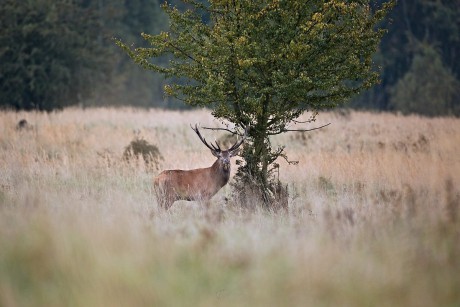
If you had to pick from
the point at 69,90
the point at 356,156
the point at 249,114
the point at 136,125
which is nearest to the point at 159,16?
the point at 69,90

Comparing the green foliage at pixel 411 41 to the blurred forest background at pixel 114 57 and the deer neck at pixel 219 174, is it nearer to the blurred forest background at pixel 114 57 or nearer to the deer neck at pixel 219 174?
the blurred forest background at pixel 114 57

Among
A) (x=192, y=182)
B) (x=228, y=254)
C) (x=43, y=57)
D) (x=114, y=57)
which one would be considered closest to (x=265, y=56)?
(x=192, y=182)

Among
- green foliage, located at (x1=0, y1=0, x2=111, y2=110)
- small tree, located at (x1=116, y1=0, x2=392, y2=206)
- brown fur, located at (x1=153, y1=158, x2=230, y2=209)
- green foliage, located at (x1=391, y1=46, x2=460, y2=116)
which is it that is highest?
green foliage, located at (x1=0, y1=0, x2=111, y2=110)

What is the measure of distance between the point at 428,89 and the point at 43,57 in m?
23.9

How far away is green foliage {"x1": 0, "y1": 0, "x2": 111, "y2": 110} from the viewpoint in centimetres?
3716

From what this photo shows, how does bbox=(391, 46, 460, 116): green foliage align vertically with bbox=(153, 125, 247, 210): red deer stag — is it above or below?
above

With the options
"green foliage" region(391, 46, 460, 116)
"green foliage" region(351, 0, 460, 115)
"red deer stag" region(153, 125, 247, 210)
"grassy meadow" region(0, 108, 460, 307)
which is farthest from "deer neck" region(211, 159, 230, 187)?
"green foliage" region(351, 0, 460, 115)

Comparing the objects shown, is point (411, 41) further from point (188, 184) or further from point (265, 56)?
point (188, 184)

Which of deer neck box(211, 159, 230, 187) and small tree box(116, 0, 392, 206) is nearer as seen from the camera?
small tree box(116, 0, 392, 206)

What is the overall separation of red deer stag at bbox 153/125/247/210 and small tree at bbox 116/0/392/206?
26.1 inches

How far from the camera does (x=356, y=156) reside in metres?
17.1

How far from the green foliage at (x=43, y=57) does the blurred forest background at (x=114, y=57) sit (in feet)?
0.17

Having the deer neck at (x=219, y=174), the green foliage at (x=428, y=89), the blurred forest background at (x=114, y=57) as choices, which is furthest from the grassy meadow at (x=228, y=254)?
the green foliage at (x=428, y=89)

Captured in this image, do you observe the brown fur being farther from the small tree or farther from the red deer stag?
the small tree
